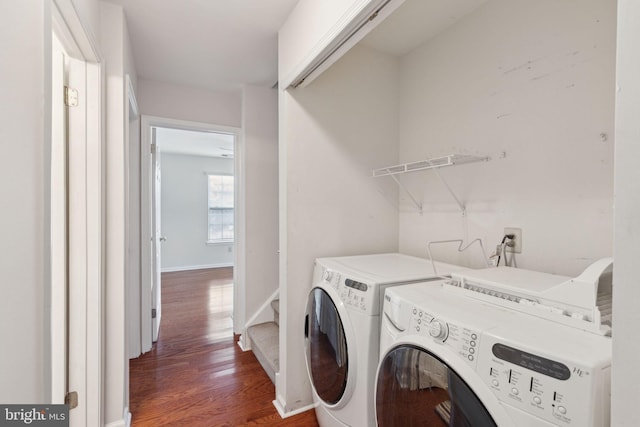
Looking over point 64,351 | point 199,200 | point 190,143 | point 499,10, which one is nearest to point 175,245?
point 199,200

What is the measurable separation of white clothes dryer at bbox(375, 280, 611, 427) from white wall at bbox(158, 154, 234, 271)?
573 cm

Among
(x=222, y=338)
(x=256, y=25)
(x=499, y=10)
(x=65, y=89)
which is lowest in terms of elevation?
(x=222, y=338)

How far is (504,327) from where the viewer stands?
74cm

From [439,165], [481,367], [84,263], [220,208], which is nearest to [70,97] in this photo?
[84,263]

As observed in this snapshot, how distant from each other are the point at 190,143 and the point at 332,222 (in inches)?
155

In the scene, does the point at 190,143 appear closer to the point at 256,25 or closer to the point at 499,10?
the point at 256,25

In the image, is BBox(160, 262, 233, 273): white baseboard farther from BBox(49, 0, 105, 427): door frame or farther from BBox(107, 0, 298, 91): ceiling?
BBox(49, 0, 105, 427): door frame

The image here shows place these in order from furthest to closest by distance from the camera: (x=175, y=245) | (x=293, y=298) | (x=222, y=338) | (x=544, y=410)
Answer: (x=175, y=245) < (x=222, y=338) < (x=293, y=298) < (x=544, y=410)

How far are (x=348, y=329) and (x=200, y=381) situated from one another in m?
1.47

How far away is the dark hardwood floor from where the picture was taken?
1.76 metres

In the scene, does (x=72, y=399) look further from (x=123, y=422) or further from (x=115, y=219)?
(x=115, y=219)

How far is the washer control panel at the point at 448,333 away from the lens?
0.73 m

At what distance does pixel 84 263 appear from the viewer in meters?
1.46

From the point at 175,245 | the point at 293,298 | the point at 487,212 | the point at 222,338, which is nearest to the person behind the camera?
the point at 487,212
